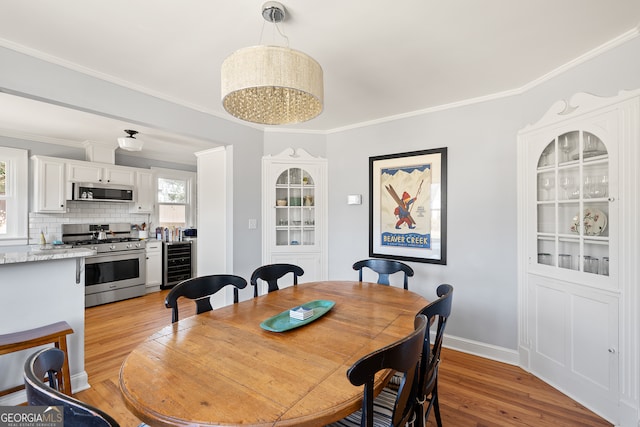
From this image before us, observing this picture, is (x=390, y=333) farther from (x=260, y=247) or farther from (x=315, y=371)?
(x=260, y=247)

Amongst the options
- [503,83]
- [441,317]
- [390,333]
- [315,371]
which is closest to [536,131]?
[503,83]

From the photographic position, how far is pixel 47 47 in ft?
6.97

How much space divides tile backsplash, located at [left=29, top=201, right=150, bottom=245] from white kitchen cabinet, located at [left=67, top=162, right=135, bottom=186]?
0.50 metres

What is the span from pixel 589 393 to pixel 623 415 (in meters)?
0.21

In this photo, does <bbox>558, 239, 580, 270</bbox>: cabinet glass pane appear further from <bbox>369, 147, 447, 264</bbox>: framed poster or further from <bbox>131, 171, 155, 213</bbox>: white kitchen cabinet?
<bbox>131, 171, 155, 213</bbox>: white kitchen cabinet

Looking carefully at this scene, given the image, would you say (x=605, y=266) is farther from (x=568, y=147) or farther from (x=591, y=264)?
(x=568, y=147)

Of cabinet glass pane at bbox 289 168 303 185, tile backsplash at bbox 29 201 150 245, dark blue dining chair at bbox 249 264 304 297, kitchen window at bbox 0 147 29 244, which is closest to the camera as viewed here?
dark blue dining chair at bbox 249 264 304 297

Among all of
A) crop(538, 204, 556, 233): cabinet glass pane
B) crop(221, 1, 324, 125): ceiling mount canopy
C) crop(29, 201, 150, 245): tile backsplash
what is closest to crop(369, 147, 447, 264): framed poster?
crop(538, 204, 556, 233): cabinet glass pane

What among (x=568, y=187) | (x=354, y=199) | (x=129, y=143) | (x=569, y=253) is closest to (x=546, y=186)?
(x=568, y=187)

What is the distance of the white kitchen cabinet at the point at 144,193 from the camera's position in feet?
17.6

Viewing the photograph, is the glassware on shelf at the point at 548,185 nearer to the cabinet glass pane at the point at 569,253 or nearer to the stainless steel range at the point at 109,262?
the cabinet glass pane at the point at 569,253

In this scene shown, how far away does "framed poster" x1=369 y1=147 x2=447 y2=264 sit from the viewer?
3.23 metres

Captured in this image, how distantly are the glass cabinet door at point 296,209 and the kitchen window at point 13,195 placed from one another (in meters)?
3.69

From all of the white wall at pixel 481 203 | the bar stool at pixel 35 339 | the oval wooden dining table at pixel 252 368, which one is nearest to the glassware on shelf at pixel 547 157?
the white wall at pixel 481 203
